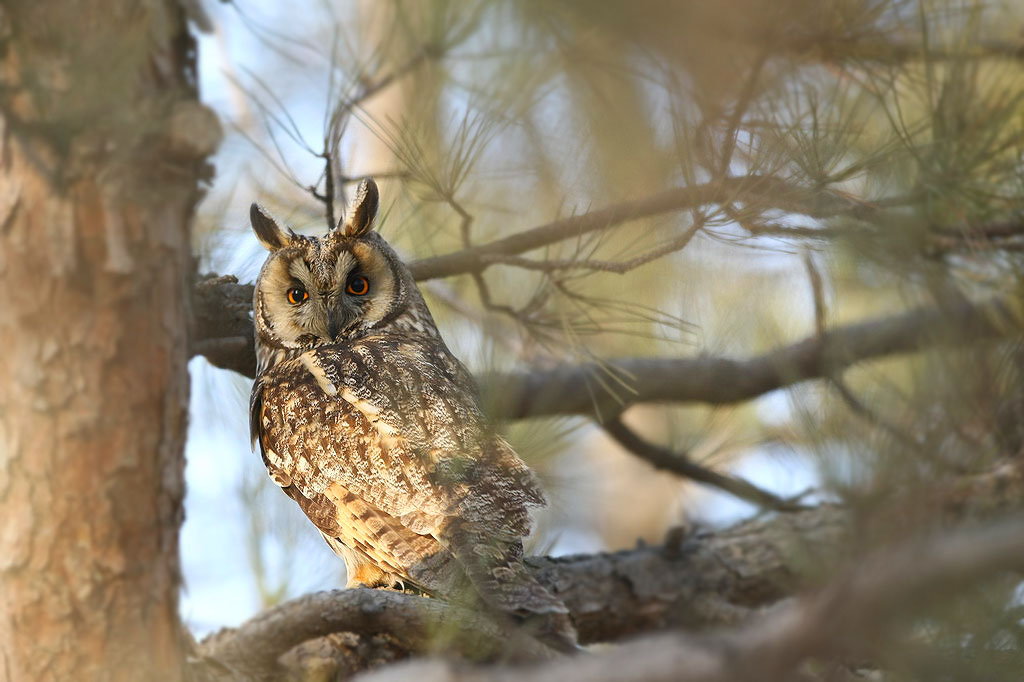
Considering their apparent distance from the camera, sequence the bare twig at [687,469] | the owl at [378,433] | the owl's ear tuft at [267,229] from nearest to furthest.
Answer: the owl at [378,433] → the owl's ear tuft at [267,229] → the bare twig at [687,469]

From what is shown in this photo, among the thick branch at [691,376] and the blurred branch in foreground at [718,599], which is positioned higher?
the thick branch at [691,376]

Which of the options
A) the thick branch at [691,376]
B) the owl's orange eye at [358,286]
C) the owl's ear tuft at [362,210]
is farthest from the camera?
the thick branch at [691,376]

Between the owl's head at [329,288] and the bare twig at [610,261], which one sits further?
the owl's head at [329,288]

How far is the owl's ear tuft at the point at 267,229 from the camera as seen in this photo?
2236 mm

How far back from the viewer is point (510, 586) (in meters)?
1.59

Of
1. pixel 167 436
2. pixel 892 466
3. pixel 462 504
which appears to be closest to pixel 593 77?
pixel 462 504

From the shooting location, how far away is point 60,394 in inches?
52.3

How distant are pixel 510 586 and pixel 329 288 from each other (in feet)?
3.35

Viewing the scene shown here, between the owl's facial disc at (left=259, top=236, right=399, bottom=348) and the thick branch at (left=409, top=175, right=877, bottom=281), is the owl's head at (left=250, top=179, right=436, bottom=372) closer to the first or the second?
the owl's facial disc at (left=259, top=236, right=399, bottom=348)

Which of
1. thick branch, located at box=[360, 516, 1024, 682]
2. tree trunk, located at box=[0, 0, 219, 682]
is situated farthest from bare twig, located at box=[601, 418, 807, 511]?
thick branch, located at box=[360, 516, 1024, 682]

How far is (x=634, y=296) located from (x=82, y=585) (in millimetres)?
2029

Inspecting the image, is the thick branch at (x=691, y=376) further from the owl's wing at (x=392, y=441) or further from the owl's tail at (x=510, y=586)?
the owl's tail at (x=510, y=586)

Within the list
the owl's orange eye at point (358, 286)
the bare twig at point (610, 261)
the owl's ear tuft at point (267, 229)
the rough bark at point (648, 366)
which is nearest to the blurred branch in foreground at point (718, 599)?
the rough bark at point (648, 366)

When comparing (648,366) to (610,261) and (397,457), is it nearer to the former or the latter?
(610,261)
